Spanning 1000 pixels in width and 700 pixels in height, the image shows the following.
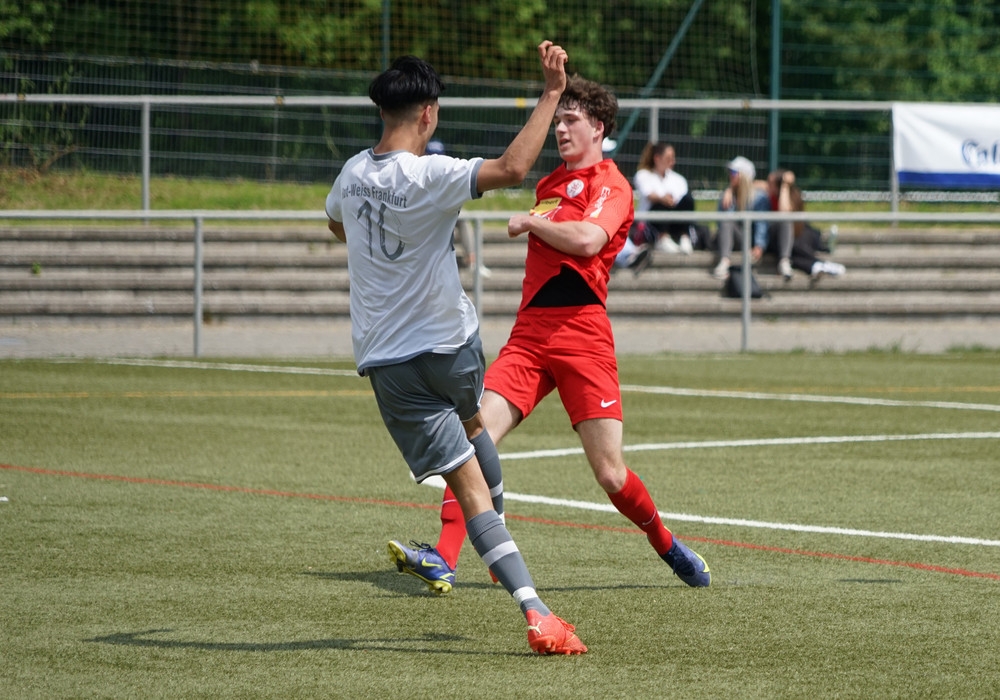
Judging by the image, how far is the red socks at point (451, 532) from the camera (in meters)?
5.76

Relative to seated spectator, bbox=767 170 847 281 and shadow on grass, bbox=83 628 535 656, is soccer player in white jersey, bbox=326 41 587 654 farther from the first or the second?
seated spectator, bbox=767 170 847 281

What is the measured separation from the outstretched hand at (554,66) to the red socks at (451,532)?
1.75m

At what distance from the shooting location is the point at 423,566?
18.2 ft

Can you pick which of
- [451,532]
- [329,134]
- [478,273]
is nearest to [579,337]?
[451,532]

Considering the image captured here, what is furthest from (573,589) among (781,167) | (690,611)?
(781,167)

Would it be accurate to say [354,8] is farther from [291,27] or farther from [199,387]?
[199,387]

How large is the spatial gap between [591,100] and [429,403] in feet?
5.23

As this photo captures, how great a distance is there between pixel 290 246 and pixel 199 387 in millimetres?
5908

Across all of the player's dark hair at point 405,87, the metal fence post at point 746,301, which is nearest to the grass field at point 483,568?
the player's dark hair at point 405,87

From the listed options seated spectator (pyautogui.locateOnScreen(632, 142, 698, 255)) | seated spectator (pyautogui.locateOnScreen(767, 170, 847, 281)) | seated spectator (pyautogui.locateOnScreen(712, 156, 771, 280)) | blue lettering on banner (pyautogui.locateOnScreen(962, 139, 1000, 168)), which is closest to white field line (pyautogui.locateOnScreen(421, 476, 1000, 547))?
seated spectator (pyautogui.locateOnScreen(712, 156, 771, 280))

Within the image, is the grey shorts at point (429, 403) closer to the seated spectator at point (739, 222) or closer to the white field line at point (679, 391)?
the white field line at point (679, 391)

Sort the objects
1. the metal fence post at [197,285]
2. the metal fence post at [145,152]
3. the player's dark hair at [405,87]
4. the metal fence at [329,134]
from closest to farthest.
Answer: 1. the player's dark hair at [405,87]
2. the metal fence post at [197,285]
3. the metal fence post at [145,152]
4. the metal fence at [329,134]

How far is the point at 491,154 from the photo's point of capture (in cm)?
2058

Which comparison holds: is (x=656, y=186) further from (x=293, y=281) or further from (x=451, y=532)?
(x=451, y=532)
